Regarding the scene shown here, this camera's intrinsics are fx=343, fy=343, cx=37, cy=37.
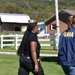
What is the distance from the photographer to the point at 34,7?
119688 mm

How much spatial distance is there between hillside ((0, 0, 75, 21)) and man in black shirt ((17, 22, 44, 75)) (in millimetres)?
77166

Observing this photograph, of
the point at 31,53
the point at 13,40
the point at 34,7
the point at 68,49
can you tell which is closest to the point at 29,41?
the point at 31,53

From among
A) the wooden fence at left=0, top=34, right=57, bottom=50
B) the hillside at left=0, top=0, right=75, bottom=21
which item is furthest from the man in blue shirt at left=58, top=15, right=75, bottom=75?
the hillside at left=0, top=0, right=75, bottom=21

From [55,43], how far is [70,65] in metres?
18.4

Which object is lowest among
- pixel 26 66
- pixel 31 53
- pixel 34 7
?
pixel 26 66

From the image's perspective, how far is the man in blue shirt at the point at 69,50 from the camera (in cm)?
634

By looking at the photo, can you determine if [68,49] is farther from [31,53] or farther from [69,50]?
[31,53]

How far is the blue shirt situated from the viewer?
6336 millimetres

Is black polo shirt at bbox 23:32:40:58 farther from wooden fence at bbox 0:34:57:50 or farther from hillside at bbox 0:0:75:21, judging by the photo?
hillside at bbox 0:0:75:21

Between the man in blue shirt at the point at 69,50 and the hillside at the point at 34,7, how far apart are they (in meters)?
78.0

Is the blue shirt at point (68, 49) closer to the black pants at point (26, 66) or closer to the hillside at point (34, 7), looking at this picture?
the black pants at point (26, 66)

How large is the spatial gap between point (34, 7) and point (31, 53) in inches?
4455

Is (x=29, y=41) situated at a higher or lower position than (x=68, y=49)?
higher

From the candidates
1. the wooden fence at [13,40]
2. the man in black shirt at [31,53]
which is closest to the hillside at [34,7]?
the wooden fence at [13,40]
